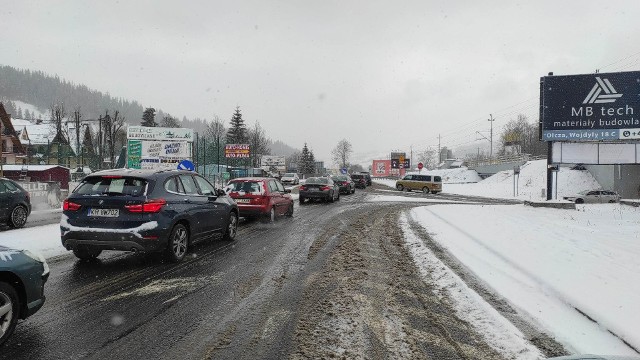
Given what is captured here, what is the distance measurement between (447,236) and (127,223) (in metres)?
7.71

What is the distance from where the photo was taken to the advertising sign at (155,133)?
22953 millimetres

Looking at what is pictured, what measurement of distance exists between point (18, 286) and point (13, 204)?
32.6 ft

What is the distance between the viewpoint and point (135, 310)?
454 cm

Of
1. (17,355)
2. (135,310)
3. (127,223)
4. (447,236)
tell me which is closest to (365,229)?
(447,236)

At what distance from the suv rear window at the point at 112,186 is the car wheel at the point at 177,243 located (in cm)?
95

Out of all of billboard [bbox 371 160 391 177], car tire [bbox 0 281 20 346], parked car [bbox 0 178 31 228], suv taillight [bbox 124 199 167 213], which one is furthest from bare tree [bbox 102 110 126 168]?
billboard [bbox 371 160 391 177]

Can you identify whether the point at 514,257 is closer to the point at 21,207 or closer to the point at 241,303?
the point at 241,303

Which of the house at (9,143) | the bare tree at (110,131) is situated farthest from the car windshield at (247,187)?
the house at (9,143)

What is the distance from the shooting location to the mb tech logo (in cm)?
1881

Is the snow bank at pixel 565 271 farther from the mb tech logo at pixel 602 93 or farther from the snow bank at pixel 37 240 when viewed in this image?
the mb tech logo at pixel 602 93

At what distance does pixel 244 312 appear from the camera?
14.9ft

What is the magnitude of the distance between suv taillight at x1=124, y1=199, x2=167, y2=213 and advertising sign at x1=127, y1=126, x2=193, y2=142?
18023 mm

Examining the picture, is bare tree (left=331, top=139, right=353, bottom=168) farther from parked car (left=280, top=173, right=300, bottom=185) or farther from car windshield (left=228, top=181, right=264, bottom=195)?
car windshield (left=228, top=181, right=264, bottom=195)

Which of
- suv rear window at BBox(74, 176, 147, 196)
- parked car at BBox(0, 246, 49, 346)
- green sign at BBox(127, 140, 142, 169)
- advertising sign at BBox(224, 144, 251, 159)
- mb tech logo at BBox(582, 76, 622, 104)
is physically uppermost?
mb tech logo at BBox(582, 76, 622, 104)
